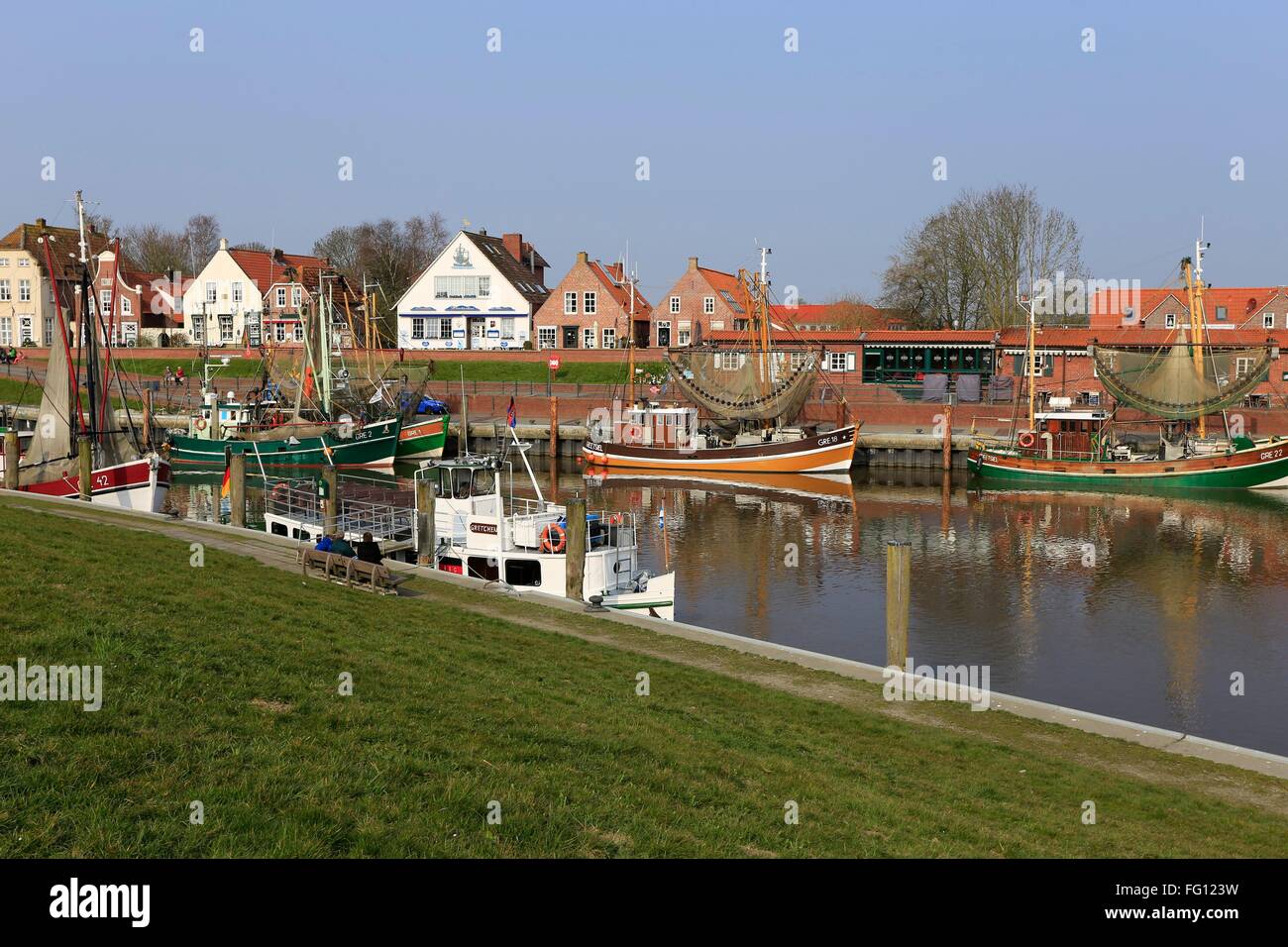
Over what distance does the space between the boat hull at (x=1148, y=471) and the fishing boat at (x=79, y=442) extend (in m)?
38.6

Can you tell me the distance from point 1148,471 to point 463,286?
59.0 metres

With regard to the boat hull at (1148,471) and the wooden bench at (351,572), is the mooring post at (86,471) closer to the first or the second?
the wooden bench at (351,572)

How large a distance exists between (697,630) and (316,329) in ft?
211

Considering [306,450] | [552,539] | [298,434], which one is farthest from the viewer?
[298,434]

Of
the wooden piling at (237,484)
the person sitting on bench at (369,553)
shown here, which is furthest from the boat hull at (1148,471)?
the person sitting on bench at (369,553)

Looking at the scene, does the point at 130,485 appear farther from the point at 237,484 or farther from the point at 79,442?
the point at 237,484

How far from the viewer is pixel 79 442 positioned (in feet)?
121

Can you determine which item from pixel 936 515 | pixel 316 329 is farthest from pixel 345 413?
pixel 936 515

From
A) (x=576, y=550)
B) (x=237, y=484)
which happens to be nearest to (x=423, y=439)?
(x=237, y=484)

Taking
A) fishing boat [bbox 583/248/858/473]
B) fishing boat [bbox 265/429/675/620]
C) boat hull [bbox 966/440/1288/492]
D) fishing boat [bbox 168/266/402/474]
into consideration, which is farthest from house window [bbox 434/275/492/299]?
fishing boat [bbox 265/429/675/620]

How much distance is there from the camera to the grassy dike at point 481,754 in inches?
328

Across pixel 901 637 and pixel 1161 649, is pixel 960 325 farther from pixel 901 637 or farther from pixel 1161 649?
pixel 901 637

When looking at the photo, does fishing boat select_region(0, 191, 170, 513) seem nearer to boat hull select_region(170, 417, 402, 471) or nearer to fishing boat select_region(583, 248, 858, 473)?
boat hull select_region(170, 417, 402, 471)
